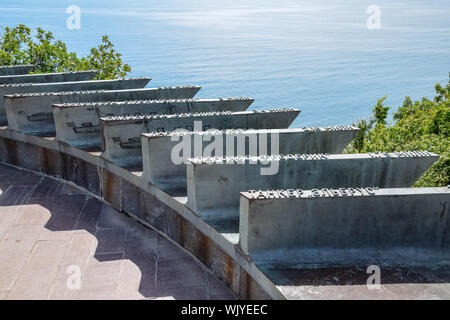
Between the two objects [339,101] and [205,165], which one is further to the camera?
[339,101]

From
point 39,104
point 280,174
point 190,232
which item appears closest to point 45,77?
point 39,104

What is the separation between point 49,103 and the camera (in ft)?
32.3

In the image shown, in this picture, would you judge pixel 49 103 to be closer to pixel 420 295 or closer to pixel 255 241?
pixel 255 241

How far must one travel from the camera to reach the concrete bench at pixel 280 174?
618 centimetres

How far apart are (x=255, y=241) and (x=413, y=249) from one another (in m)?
2.01

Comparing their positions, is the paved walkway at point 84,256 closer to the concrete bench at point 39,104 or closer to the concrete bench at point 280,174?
the concrete bench at point 280,174

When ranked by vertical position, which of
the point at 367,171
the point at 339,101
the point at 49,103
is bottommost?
the point at 339,101

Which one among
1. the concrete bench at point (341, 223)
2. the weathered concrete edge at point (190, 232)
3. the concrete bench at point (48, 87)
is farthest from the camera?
the concrete bench at point (48, 87)

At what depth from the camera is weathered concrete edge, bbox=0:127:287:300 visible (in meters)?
5.44

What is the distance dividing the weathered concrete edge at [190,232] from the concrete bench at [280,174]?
15.6 inches

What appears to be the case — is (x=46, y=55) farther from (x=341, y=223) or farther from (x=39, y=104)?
(x=341, y=223)

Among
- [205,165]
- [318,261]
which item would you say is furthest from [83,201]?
[318,261]

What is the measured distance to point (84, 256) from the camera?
6668 millimetres

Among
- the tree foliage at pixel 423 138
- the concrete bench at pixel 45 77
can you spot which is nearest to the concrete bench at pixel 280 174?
the tree foliage at pixel 423 138
